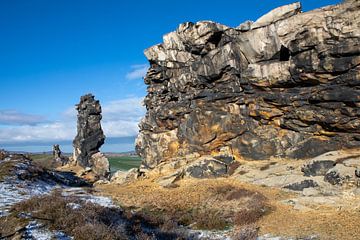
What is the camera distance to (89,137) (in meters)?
77.2

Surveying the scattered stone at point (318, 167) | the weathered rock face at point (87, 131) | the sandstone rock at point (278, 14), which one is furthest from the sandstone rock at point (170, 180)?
the weathered rock face at point (87, 131)

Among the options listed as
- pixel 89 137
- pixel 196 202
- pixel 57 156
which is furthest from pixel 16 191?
pixel 57 156

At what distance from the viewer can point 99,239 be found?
14586 mm

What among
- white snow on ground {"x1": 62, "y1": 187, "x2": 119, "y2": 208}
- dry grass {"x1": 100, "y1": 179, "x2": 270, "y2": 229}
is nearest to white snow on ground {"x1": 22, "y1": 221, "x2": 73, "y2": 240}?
dry grass {"x1": 100, "y1": 179, "x2": 270, "y2": 229}

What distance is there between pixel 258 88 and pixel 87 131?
51206 millimetres

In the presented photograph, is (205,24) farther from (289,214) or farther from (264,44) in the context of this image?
(289,214)

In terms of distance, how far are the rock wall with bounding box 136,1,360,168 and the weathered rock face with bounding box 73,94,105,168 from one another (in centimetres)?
3016

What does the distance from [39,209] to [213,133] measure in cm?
2580

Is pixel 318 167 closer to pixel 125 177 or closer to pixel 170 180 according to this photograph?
pixel 170 180

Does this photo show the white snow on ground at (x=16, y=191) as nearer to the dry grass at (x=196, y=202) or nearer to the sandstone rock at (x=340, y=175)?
the dry grass at (x=196, y=202)

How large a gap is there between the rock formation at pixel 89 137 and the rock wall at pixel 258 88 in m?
28.9

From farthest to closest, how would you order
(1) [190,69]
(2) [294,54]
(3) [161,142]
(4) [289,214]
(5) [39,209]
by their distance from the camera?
(3) [161,142] < (1) [190,69] < (2) [294,54] < (4) [289,214] < (5) [39,209]

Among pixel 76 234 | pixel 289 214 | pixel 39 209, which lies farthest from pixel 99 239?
pixel 289 214

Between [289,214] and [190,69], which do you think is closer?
[289,214]
